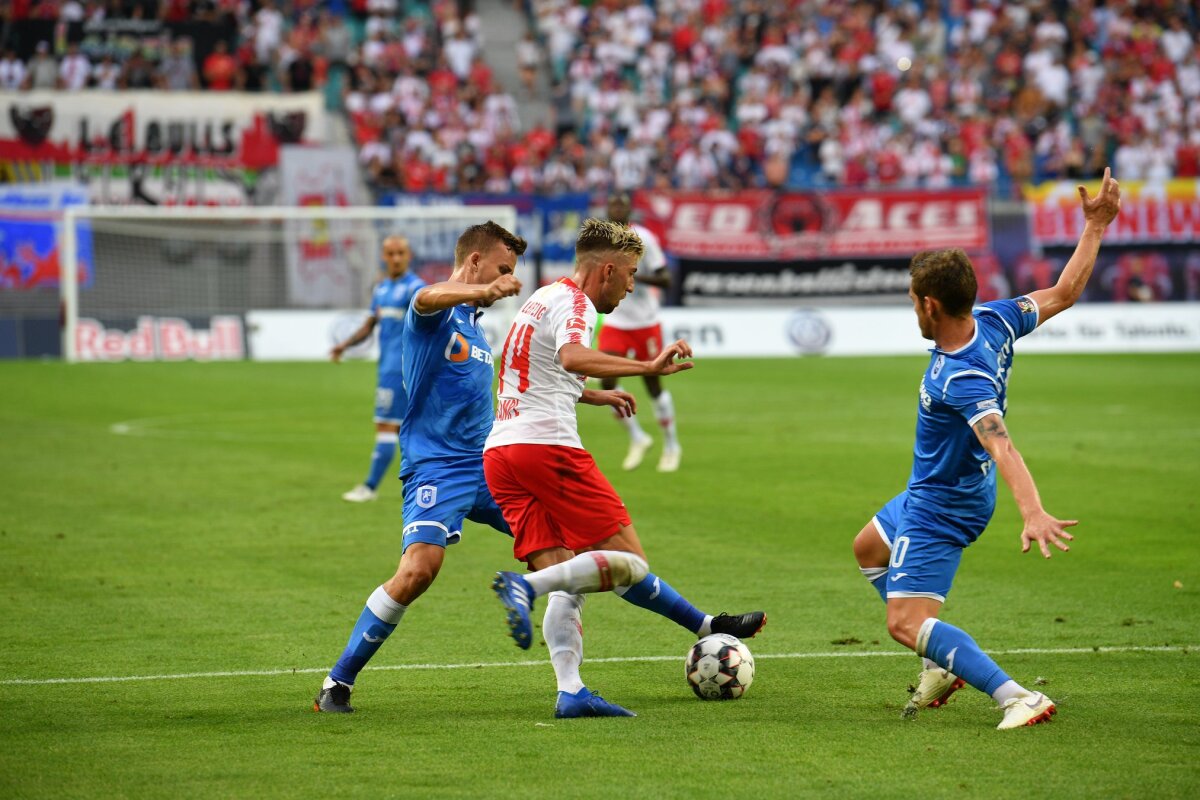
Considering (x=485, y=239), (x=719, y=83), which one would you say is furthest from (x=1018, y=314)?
(x=719, y=83)

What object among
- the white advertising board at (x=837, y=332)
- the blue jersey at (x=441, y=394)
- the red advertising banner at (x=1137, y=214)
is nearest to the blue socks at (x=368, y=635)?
the blue jersey at (x=441, y=394)

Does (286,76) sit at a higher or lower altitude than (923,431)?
higher

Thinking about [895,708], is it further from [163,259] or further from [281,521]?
[163,259]

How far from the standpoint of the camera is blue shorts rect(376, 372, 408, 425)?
13.3 meters

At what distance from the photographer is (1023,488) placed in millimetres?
5812

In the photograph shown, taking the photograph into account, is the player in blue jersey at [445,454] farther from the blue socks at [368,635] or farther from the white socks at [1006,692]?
the white socks at [1006,692]

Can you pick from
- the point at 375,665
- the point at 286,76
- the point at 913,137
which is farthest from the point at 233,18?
the point at 375,665

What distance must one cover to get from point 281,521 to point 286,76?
2534cm

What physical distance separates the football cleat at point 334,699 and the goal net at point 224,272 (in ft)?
74.9

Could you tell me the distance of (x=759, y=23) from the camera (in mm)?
38781

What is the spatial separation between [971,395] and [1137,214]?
28609mm

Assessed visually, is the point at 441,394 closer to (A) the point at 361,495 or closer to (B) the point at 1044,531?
(B) the point at 1044,531

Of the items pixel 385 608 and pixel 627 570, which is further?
pixel 385 608

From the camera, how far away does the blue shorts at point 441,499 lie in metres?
6.92
